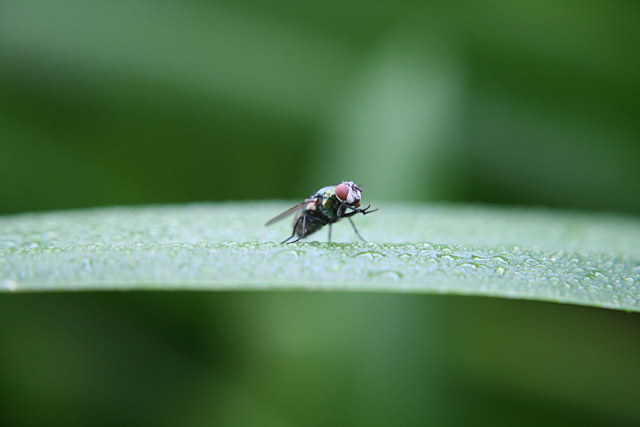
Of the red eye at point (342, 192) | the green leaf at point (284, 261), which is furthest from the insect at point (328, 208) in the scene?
the green leaf at point (284, 261)

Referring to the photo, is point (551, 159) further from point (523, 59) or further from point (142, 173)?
point (142, 173)

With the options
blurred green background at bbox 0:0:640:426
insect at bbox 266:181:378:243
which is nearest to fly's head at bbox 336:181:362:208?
insect at bbox 266:181:378:243

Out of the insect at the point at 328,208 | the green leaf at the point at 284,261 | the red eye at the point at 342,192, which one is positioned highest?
the red eye at the point at 342,192

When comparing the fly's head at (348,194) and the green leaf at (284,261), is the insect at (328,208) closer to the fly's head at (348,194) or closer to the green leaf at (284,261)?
the fly's head at (348,194)

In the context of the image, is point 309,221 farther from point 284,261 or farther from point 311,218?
point 284,261

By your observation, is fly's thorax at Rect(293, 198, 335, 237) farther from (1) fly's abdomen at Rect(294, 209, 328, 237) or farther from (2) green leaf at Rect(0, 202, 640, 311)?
(2) green leaf at Rect(0, 202, 640, 311)

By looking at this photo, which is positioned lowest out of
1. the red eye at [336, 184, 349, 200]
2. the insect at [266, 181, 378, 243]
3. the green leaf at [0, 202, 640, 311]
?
the green leaf at [0, 202, 640, 311]

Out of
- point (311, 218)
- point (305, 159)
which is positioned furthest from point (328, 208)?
point (305, 159)
